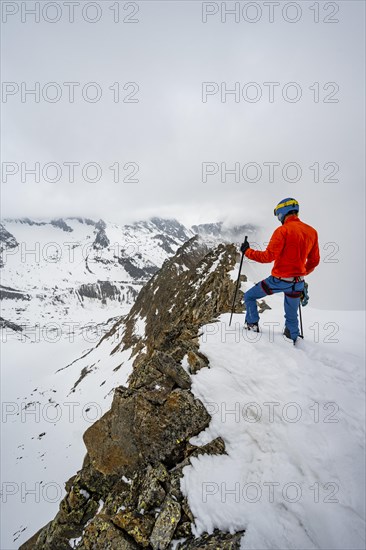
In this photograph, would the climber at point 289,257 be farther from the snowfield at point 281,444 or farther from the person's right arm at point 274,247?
the snowfield at point 281,444

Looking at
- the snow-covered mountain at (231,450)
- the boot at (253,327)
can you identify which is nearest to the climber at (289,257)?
the boot at (253,327)

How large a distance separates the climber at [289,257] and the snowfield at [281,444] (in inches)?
55.2

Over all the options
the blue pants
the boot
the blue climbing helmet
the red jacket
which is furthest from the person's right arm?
the boot

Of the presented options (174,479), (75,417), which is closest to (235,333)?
(174,479)

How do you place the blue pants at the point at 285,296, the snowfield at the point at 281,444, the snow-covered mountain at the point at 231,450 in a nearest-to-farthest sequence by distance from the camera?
the snowfield at the point at 281,444, the snow-covered mountain at the point at 231,450, the blue pants at the point at 285,296

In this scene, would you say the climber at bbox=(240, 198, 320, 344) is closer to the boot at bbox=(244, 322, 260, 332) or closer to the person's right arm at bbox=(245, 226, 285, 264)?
the person's right arm at bbox=(245, 226, 285, 264)

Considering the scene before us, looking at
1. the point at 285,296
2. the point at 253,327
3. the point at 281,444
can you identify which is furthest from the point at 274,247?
the point at 281,444

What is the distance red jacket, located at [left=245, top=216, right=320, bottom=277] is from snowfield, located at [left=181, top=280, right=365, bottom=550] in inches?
101

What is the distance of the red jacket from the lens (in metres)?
7.64

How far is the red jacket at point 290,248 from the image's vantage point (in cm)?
764

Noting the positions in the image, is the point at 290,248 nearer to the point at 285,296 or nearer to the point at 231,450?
the point at 285,296

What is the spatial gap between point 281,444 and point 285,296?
4.50 metres

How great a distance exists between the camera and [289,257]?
7.91m

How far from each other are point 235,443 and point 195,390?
5.08 feet
